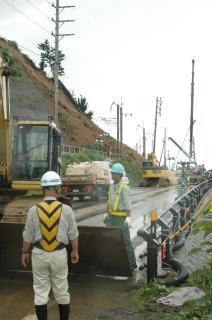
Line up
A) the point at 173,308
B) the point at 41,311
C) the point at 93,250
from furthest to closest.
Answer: the point at 93,250 < the point at 173,308 < the point at 41,311

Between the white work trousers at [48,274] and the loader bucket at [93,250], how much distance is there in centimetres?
289

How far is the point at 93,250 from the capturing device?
910 centimetres

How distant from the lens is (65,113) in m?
75.1

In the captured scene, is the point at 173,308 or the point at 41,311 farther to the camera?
the point at 173,308

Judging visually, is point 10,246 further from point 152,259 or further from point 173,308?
point 173,308

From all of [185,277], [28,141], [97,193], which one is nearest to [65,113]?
[97,193]

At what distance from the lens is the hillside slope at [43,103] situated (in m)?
64.1

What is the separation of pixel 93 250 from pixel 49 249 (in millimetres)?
3247

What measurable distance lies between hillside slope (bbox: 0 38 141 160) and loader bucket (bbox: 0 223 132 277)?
47.0m

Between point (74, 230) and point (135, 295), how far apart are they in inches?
92.5

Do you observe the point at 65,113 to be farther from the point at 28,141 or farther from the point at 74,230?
the point at 74,230

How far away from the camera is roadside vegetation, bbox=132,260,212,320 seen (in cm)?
Result: 641

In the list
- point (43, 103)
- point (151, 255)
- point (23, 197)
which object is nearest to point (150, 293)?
point (151, 255)

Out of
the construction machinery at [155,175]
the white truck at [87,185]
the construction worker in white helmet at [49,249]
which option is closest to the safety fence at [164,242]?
the construction worker in white helmet at [49,249]
